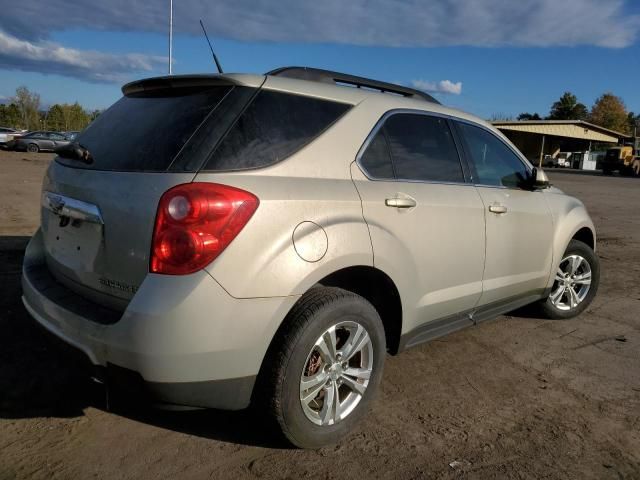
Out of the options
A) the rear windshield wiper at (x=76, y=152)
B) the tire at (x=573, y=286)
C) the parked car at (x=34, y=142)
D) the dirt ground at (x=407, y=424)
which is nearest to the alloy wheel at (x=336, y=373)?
the dirt ground at (x=407, y=424)

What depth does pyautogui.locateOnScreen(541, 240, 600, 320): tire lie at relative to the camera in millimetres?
4891

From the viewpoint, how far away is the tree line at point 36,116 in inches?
2424

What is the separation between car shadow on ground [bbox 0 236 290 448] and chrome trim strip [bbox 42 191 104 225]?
0.58 metres

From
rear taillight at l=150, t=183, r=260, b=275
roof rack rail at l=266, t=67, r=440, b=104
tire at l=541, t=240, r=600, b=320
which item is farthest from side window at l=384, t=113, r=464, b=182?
tire at l=541, t=240, r=600, b=320

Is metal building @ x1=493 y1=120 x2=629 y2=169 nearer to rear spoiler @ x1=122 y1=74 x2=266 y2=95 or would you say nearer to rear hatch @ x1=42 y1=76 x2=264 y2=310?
rear spoiler @ x1=122 y1=74 x2=266 y2=95

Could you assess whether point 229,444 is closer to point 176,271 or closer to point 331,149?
point 176,271

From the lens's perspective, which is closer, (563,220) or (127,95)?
(127,95)

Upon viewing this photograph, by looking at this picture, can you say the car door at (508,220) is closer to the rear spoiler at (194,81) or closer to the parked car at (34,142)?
the rear spoiler at (194,81)

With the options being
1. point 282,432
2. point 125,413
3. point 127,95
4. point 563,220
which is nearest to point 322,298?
point 282,432

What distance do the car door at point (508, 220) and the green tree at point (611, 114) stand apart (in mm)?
95650

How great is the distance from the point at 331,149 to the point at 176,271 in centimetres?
104

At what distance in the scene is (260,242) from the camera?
2369mm

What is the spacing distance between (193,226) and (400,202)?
123 centimetres

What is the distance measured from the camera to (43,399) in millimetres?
3119
